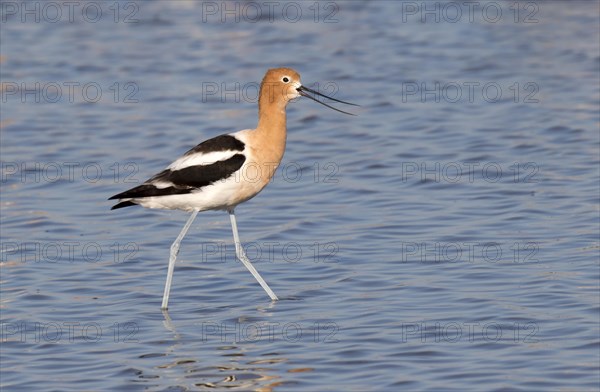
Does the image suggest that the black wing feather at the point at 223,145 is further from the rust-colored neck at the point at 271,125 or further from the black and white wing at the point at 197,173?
the rust-colored neck at the point at 271,125

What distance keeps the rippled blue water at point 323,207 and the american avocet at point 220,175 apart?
78cm

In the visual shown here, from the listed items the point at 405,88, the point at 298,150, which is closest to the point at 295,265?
the point at 298,150

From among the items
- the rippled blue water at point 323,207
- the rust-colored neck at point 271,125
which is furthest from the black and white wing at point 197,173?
the rippled blue water at point 323,207

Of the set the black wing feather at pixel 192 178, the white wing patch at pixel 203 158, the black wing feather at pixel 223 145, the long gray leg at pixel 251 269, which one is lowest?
the long gray leg at pixel 251 269

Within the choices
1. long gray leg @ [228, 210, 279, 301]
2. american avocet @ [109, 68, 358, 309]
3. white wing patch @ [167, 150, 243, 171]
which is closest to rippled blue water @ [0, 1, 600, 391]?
long gray leg @ [228, 210, 279, 301]

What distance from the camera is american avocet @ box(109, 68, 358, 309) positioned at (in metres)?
10.4

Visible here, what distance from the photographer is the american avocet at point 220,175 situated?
408 inches

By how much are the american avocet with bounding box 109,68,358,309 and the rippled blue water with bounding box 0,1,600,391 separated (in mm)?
778

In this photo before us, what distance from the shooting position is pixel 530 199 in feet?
42.2

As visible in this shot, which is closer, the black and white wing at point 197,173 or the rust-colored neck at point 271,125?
the black and white wing at point 197,173

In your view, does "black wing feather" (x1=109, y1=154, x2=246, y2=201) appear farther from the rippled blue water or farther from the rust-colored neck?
the rippled blue water

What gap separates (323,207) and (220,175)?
2937mm

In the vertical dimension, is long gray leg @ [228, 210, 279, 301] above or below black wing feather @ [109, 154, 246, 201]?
below

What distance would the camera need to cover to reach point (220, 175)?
10336 millimetres
